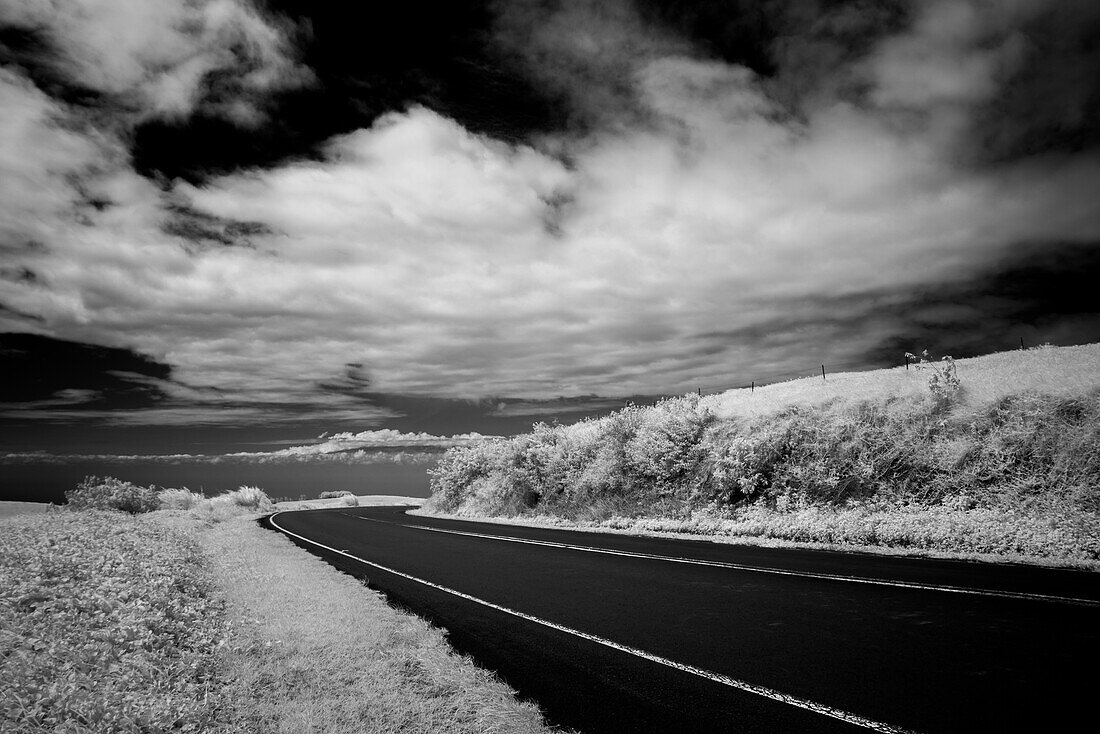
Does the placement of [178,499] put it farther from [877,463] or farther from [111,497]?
[877,463]

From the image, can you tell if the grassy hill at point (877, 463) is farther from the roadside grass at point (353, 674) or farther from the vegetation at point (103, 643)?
the vegetation at point (103, 643)

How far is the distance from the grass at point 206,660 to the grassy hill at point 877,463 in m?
11.6

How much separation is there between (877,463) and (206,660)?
1761 centimetres

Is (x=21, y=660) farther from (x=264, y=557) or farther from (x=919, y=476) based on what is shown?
(x=919, y=476)

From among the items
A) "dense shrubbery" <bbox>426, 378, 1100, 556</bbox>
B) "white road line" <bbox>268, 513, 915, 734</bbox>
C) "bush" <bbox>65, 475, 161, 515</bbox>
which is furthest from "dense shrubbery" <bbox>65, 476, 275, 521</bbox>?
"white road line" <bbox>268, 513, 915, 734</bbox>

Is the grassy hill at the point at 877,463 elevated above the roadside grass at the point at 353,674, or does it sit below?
above

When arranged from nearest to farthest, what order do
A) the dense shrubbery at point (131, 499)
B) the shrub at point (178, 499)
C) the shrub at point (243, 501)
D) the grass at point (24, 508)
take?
the grass at point (24, 508)
the dense shrubbery at point (131, 499)
the shrub at point (178, 499)
the shrub at point (243, 501)

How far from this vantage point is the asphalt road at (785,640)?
4637 millimetres

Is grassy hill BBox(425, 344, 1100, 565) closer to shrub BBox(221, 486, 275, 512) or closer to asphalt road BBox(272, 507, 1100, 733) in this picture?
asphalt road BBox(272, 507, 1100, 733)

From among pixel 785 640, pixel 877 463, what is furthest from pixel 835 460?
pixel 785 640

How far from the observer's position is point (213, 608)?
880 cm

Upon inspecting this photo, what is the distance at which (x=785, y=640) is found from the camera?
6.58m

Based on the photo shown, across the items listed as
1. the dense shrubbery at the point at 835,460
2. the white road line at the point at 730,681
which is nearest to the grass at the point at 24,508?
the dense shrubbery at the point at 835,460

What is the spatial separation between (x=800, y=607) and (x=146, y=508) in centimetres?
3811
